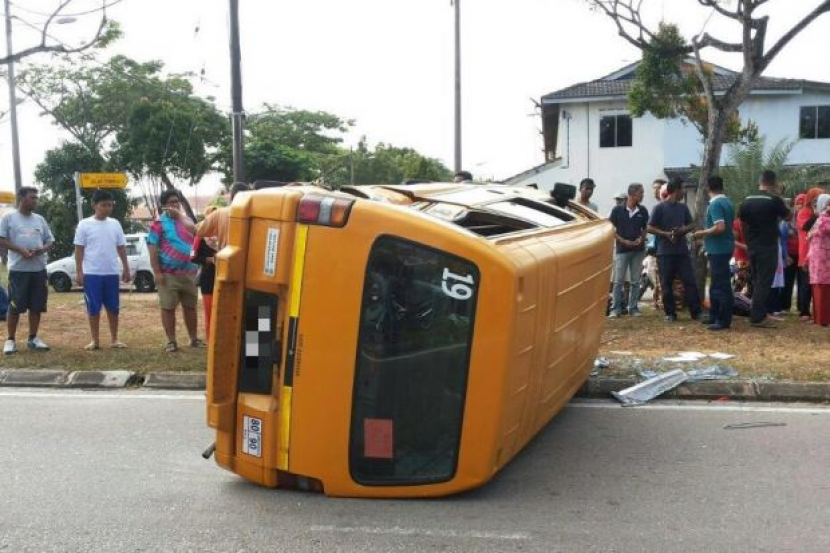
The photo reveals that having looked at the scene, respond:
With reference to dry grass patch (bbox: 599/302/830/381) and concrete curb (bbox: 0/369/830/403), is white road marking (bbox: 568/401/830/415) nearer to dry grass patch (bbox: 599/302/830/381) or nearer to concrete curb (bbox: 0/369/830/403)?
concrete curb (bbox: 0/369/830/403)

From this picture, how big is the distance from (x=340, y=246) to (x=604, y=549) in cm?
190

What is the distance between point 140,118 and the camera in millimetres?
30266

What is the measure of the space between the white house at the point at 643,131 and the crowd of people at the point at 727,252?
18.5 m

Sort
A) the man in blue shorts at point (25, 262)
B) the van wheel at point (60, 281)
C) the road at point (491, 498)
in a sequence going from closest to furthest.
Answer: the road at point (491, 498), the man in blue shorts at point (25, 262), the van wheel at point (60, 281)

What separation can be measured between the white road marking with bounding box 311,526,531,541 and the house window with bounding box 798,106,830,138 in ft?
94.4


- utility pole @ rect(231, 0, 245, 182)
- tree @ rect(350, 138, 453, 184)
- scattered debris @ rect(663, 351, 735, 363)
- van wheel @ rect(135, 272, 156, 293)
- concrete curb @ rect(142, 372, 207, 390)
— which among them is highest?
tree @ rect(350, 138, 453, 184)

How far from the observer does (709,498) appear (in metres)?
4.30

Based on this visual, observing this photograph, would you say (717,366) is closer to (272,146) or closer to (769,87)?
(769,87)

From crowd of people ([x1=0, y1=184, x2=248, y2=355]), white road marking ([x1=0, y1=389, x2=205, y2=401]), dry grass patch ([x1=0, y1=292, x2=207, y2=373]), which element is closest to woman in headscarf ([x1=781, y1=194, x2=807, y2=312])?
crowd of people ([x1=0, y1=184, x2=248, y2=355])

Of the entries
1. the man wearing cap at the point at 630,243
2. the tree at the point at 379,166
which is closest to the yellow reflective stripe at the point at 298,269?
the man wearing cap at the point at 630,243

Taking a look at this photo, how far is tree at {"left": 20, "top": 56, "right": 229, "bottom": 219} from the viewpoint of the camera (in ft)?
99.0

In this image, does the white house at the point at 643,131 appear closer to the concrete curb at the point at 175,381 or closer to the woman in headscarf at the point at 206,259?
the woman in headscarf at the point at 206,259

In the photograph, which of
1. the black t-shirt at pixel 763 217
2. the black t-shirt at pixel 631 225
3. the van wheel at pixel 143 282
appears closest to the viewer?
the black t-shirt at pixel 763 217

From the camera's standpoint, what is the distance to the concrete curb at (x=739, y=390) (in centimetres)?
646
